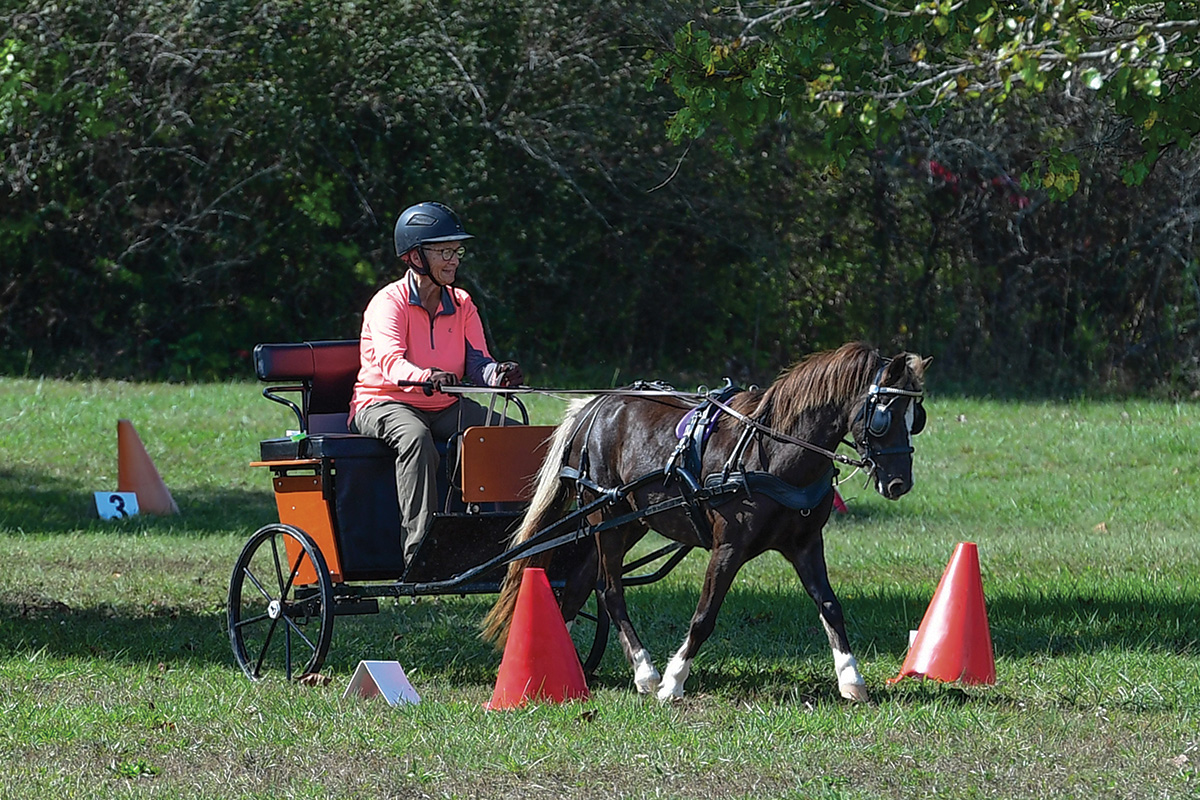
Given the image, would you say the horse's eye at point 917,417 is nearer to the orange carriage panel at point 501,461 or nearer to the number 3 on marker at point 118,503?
the orange carriage panel at point 501,461

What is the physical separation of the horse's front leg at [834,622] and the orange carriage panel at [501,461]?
1.44 metres

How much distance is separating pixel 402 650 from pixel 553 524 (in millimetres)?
1445

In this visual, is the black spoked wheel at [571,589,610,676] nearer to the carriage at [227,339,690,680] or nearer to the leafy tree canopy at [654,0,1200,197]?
the carriage at [227,339,690,680]

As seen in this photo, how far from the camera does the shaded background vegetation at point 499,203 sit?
18.9 m

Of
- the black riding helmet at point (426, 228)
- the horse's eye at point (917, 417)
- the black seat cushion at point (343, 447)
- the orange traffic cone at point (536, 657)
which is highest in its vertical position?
the black riding helmet at point (426, 228)

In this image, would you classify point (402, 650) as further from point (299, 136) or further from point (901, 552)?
point (299, 136)

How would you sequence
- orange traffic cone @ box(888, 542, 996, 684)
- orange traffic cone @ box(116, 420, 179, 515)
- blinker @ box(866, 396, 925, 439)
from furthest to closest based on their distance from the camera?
orange traffic cone @ box(116, 420, 179, 515) < orange traffic cone @ box(888, 542, 996, 684) < blinker @ box(866, 396, 925, 439)

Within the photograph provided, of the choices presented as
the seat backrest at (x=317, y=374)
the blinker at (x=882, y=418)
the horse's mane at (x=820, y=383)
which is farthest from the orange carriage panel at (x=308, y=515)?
the blinker at (x=882, y=418)

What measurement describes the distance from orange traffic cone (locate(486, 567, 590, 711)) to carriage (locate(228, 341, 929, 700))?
0.43 meters

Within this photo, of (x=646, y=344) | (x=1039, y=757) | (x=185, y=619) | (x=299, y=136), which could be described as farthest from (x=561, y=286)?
(x=1039, y=757)

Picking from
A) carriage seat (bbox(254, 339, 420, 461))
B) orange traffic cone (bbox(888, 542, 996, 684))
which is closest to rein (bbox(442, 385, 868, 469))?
carriage seat (bbox(254, 339, 420, 461))

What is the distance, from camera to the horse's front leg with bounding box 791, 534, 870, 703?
22.1ft

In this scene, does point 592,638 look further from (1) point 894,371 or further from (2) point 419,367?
(1) point 894,371

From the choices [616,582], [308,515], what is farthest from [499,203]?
[616,582]
